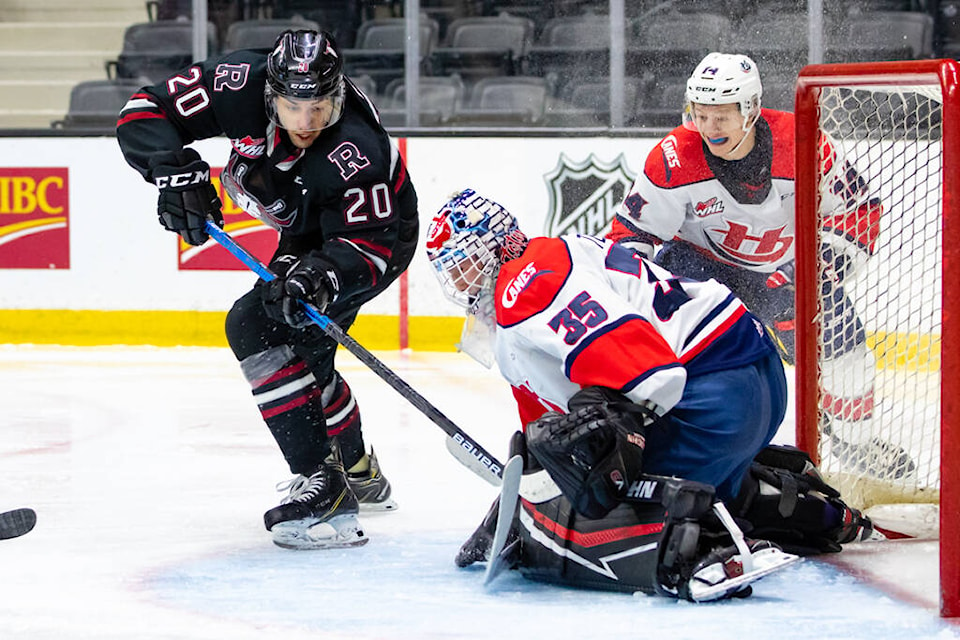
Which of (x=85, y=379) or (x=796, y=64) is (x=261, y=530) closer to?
(x=85, y=379)

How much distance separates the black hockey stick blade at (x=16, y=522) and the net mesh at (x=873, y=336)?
1.44 meters

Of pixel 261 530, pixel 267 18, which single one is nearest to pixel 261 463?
pixel 261 530

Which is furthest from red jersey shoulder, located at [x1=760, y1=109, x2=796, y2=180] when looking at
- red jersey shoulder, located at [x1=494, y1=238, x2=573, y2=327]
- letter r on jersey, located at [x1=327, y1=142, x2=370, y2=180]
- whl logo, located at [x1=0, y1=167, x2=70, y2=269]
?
whl logo, located at [x1=0, y1=167, x2=70, y2=269]

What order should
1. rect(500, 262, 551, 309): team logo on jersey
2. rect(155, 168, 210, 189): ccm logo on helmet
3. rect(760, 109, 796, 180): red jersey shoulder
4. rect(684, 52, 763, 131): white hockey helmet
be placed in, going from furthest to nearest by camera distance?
rect(760, 109, 796, 180): red jersey shoulder
rect(684, 52, 763, 131): white hockey helmet
rect(155, 168, 210, 189): ccm logo on helmet
rect(500, 262, 551, 309): team logo on jersey

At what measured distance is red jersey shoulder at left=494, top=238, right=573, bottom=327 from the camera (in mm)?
1873

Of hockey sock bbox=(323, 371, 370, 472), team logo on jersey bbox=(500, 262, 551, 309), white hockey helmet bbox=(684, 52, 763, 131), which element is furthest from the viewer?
white hockey helmet bbox=(684, 52, 763, 131)

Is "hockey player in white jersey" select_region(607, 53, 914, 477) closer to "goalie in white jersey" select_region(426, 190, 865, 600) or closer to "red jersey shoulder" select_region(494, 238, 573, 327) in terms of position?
"goalie in white jersey" select_region(426, 190, 865, 600)

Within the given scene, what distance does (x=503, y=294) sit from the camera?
1909mm

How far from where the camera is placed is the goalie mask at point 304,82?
2377 mm

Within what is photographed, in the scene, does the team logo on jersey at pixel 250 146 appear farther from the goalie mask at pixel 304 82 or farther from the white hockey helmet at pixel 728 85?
the white hockey helmet at pixel 728 85

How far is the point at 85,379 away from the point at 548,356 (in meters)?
2.90

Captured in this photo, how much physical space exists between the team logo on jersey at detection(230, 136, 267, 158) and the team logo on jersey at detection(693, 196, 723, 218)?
1.15m

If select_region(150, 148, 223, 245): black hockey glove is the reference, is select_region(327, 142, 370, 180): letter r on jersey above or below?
above

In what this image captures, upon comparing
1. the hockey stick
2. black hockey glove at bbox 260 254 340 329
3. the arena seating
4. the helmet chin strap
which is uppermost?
the arena seating
